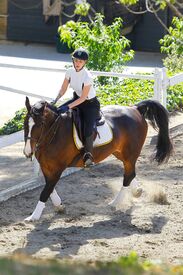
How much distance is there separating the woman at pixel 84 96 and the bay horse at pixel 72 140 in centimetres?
A: 15

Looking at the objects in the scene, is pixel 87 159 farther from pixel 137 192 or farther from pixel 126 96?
pixel 126 96

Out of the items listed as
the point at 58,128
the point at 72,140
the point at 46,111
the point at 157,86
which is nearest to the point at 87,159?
the point at 72,140

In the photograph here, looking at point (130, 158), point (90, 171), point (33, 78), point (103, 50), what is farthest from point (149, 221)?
point (33, 78)

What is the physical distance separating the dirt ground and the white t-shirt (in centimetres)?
152

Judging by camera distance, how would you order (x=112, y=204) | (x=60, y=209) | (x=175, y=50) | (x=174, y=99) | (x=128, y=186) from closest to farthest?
(x=60, y=209), (x=112, y=204), (x=128, y=186), (x=174, y=99), (x=175, y=50)

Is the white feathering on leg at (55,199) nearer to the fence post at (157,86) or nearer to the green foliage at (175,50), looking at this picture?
the fence post at (157,86)

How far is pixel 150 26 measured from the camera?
1036 inches

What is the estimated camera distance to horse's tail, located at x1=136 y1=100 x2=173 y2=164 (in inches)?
423

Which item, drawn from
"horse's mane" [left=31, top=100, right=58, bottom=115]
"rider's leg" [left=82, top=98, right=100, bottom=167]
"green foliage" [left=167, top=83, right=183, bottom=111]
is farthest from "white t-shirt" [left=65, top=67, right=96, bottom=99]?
"green foliage" [left=167, top=83, right=183, bottom=111]

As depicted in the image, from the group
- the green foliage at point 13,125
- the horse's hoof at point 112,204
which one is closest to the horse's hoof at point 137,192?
the horse's hoof at point 112,204

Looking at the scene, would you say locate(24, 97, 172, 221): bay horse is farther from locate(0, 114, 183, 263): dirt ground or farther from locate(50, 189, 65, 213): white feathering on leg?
locate(0, 114, 183, 263): dirt ground

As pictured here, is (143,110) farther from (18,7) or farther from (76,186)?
(18,7)

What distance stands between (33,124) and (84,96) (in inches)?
29.9

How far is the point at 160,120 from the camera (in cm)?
1081
